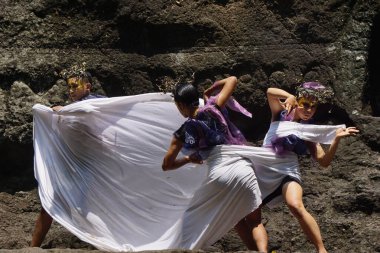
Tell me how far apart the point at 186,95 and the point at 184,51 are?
2136 millimetres

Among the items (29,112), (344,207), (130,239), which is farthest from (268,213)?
(29,112)

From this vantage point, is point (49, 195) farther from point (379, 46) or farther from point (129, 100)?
point (379, 46)

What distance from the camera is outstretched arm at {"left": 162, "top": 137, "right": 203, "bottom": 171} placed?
6203 mm

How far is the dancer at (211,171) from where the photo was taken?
20.3 feet

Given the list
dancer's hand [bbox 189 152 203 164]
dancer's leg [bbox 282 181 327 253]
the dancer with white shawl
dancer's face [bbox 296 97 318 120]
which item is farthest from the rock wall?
dancer's hand [bbox 189 152 203 164]

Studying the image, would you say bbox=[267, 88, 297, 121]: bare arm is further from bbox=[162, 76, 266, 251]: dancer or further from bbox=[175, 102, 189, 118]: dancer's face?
bbox=[175, 102, 189, 118]: dancer's face

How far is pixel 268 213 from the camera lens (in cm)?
779

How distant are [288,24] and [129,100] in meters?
1.91

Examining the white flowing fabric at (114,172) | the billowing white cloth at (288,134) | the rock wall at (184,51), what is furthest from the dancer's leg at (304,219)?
the rock wall at (184,51)

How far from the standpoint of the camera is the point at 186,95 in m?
6.20

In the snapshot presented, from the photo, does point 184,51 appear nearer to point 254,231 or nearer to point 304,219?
point 254,231

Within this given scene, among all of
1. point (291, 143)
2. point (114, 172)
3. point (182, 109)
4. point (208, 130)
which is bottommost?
point (114, 172)

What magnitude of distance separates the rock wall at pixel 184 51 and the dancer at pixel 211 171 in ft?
5.94

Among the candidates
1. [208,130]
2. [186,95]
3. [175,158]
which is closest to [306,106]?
[208,130]
